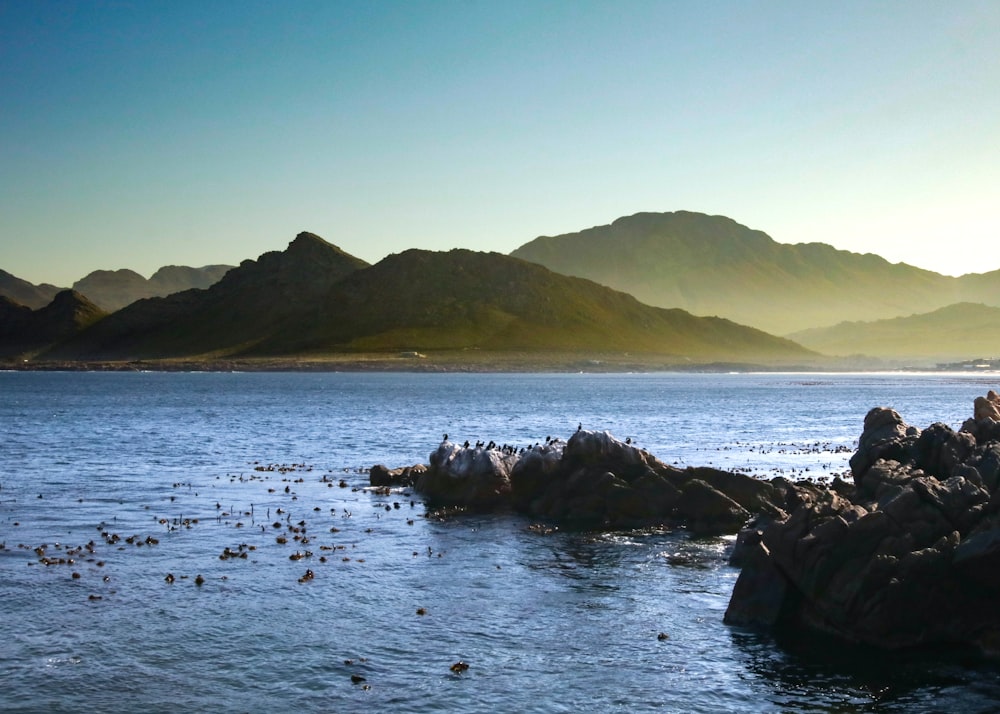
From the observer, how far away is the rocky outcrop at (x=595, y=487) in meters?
43.7

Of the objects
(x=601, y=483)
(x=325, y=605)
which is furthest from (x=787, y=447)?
(x=325, y=605)

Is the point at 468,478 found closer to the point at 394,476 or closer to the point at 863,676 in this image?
the point at 394,476

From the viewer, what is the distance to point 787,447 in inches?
3061

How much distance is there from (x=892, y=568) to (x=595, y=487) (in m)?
20.7

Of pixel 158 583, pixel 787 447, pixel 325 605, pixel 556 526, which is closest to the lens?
pixel 325 605

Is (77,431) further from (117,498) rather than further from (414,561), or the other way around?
(414,561)

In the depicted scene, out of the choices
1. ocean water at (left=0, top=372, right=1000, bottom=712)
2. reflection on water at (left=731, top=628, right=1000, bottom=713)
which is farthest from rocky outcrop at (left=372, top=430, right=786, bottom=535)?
reflection on water at (left=731, top=628, right=1000, bottom=713)

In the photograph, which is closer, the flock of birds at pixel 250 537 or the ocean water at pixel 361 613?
the ocean water at pixel 361 613

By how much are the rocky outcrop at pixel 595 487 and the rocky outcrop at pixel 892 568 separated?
37.7 ft

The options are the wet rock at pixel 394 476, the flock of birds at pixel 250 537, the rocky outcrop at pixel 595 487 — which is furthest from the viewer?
the wet rock at pixel 394 476

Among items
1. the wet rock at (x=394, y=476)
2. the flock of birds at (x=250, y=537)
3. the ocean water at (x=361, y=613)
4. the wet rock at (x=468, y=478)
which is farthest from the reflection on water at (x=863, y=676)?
the wet rock at (x=394, y=476)

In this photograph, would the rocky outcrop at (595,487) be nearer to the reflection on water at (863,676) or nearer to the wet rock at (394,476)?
the wet rock at (394,476)

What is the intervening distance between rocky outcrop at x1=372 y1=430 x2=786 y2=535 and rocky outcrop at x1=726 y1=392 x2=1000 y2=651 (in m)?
11.5

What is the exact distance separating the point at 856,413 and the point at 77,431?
106790mm
